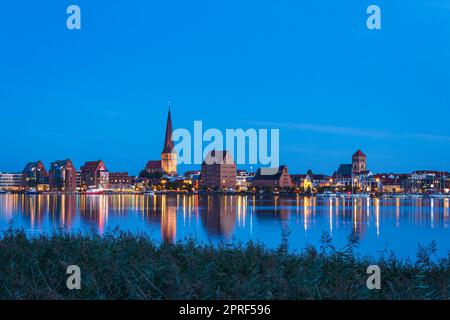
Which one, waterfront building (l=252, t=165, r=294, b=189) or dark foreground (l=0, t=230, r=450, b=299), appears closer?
dark foreground (l=0, t=230, r=450, b=299)

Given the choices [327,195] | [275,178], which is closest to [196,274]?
[327,195]

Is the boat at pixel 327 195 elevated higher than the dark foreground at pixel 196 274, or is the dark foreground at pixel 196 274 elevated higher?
the dark foreground at pixel 196 274

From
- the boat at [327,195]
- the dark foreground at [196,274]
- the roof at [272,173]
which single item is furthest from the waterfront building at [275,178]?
the dark foreground at [196,274]

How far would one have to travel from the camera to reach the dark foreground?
6.70 m

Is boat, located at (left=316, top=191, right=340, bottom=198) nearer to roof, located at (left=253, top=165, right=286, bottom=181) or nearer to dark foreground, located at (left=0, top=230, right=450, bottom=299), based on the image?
roof, located at (left=253, top=165, right=286, bottom=181)

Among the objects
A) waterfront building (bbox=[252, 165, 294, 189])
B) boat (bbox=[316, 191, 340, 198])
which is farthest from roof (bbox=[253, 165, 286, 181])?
boat (bbox=[316, 191, 340, 198])

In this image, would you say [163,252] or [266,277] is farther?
[163,252]

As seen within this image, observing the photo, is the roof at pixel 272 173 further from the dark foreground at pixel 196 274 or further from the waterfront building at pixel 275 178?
the dark foreground at pixel 196 274

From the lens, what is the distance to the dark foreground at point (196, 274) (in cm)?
670

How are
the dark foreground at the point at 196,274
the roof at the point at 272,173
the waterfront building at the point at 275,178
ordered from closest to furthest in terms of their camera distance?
the dark foreground at the point at 196,274
the roof at the point at 272,173
the waterfront building at the point at 275,178
